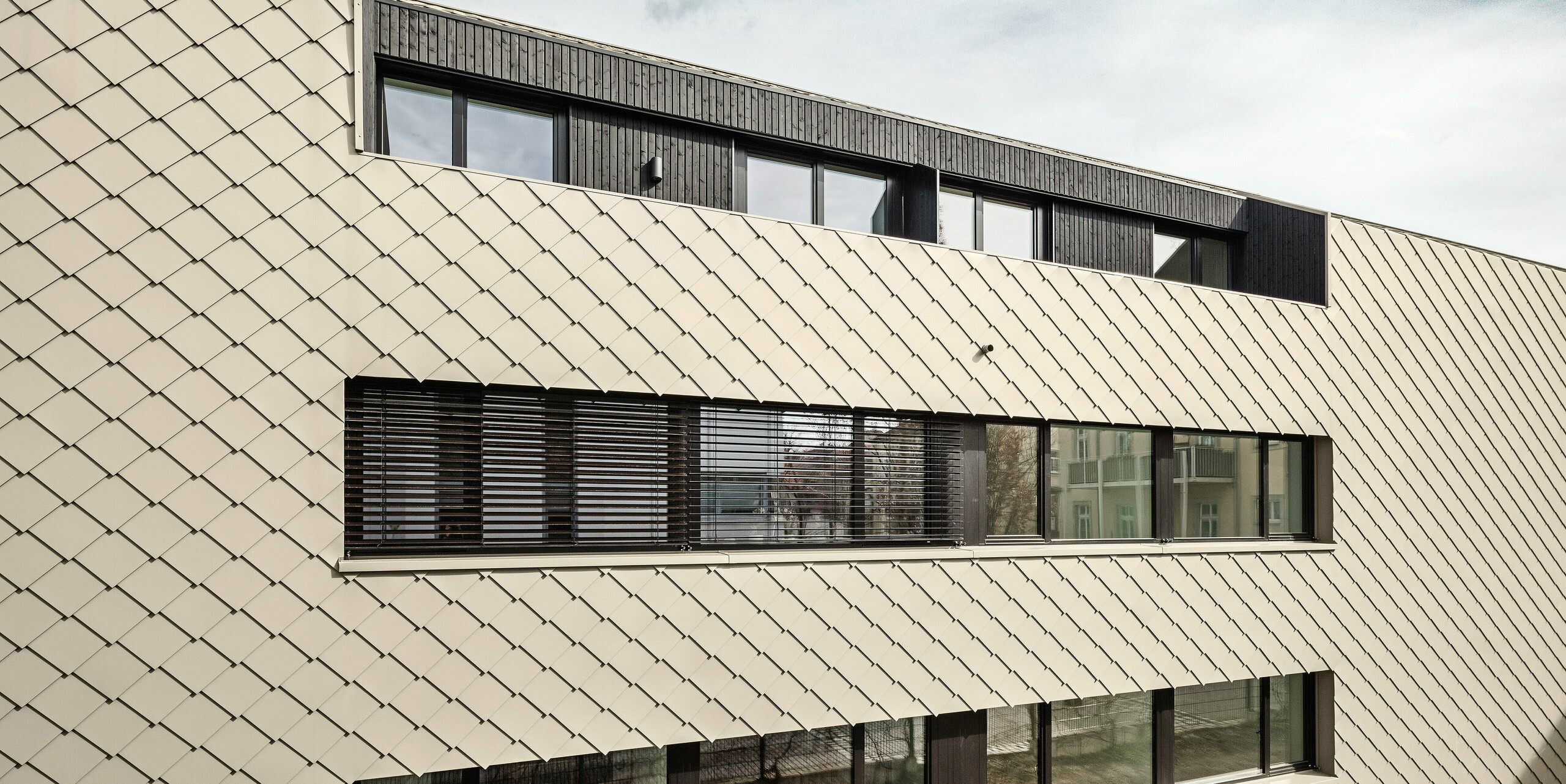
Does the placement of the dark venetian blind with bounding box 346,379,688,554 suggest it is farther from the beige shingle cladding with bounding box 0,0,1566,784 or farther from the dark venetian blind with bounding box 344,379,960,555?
the beige shingle cladding with bounding box 0,0,1566,784

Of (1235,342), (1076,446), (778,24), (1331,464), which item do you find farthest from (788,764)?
(778,24)

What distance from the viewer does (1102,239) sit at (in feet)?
27.2

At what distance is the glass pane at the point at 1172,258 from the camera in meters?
8.79

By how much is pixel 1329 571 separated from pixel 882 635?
5.05 meters

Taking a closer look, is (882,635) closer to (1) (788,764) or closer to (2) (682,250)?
(1) (788,764)

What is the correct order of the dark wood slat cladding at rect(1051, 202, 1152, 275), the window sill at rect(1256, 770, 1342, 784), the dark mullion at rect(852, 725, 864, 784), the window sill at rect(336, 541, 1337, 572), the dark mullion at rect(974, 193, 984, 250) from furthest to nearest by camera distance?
the dark wood slat cladding at rect(1051, 202, 1152, 275) < the window sill at rect(1256, 770, 1342, 784) < the dark mullion at rect(974, 193, 984, 250) < the dark mullion at rect(852, 725, 864, 784) < the window sill at rect(336, 541, 1337, 572)

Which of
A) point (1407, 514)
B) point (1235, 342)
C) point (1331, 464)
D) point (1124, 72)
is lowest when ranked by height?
point (1407, 514)

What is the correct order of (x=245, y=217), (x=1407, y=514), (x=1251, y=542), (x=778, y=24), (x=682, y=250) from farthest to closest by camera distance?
1. (x=778, y=24)
2. (x=1407, y=514)
3. (x=1251, y=542)
4. (x=682, y=250)
5. (x=245, y=217)

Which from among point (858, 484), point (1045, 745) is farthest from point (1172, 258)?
point (1045, 745)

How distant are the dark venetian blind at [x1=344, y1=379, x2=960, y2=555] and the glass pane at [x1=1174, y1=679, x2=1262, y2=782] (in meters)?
3.23

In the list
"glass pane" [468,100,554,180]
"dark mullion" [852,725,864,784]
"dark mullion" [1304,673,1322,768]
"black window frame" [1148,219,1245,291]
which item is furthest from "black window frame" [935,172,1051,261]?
"dark mullion" [1304,673,1322,768]

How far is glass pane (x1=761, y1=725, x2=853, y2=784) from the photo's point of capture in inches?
233

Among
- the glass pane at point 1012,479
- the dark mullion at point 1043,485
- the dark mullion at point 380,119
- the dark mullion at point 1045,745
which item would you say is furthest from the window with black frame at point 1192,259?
the dark mullion at point 380,119

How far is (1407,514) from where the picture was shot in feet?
27.6
